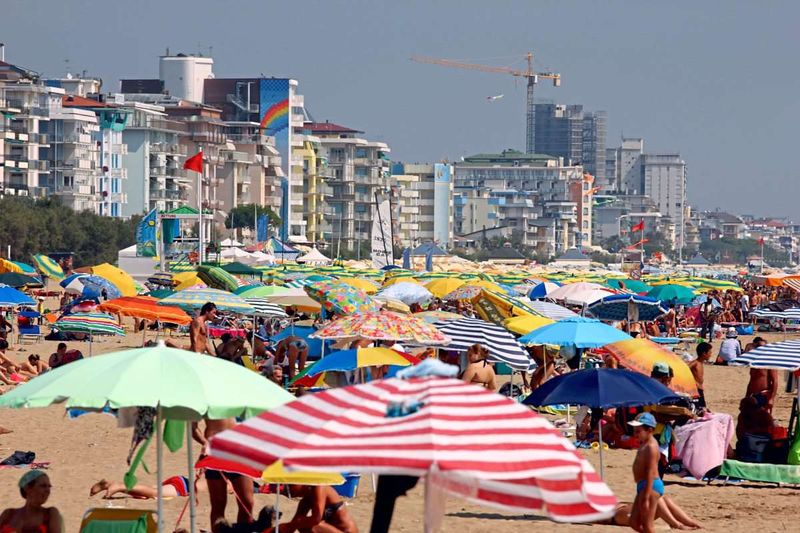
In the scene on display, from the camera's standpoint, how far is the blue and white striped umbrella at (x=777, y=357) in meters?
11.6

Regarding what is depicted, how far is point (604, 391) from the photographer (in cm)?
975

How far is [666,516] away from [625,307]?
15800 millimetres

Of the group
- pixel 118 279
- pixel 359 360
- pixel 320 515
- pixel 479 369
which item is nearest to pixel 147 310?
pixel 479 369

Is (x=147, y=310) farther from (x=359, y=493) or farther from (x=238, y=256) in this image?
(x=238, y=256)

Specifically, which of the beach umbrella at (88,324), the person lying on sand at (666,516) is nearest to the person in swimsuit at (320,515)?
the person lying on sand at (666,516)

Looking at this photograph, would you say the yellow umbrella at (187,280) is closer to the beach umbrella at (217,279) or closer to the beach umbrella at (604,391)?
the beach umbrella at (217,279)

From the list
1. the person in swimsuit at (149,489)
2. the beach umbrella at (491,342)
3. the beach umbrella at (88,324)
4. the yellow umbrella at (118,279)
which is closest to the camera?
the person in swimsuit at (149,489)

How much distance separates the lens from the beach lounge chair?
7637 mm

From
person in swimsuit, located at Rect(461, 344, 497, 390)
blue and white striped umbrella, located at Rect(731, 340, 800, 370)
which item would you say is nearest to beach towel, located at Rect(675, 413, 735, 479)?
blue and white striped umbrella, located at Rect(731, 340, 800, 370)

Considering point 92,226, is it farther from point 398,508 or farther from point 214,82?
point 398,508

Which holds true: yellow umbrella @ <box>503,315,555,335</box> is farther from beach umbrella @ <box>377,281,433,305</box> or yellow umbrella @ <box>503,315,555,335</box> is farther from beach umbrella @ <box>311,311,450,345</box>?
beach umbrella @ <box>377,281,433,305</box>

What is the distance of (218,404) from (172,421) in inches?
45.2

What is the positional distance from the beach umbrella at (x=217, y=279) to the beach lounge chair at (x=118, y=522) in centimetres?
1854

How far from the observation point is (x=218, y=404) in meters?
6.71
